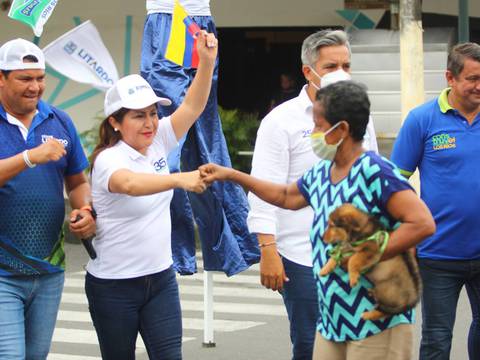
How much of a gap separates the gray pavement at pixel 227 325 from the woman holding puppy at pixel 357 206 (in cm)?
392

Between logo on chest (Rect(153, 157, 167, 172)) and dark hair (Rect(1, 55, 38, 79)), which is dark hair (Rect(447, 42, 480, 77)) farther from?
dark hair (Rect(1, 55, 38, 79))

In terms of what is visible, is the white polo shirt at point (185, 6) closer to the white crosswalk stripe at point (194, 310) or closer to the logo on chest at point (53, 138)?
the logo on chest at point (53, 138)

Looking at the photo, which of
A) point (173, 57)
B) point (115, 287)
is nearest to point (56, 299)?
point (115, 287)

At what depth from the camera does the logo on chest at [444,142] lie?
19.8 feet

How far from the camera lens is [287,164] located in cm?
561

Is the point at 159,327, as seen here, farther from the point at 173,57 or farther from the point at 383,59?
the point at 383,59

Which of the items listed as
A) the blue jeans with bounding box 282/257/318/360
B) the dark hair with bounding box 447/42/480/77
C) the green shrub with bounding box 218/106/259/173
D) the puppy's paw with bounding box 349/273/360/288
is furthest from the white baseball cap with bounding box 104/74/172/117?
the green shrub with bounding box 218/106/259/173

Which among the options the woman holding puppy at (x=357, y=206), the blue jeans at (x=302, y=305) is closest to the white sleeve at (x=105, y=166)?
the blue jeans at (x=302, y=305)

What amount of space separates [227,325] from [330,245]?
5355mm

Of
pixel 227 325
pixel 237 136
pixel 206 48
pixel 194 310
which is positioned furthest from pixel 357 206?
pixel 237 136

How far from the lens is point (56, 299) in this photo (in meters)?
5.51

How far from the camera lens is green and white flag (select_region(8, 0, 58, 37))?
5810 mm

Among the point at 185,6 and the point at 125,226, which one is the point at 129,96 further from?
the point at 185,6

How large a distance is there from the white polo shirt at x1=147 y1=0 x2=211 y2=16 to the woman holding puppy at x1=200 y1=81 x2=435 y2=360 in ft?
9.49
